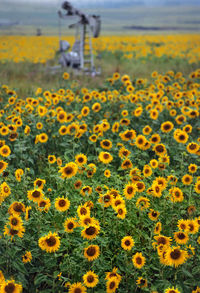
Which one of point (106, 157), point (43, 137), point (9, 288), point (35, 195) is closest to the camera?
point (9, 288)

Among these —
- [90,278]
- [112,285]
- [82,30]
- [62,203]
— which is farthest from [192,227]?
[82,30]

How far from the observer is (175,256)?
2.17m

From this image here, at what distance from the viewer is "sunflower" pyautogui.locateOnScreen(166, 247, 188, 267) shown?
2.16 m

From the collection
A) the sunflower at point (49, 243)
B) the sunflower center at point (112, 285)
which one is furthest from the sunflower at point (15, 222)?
the sunflower center at point (112, 285)

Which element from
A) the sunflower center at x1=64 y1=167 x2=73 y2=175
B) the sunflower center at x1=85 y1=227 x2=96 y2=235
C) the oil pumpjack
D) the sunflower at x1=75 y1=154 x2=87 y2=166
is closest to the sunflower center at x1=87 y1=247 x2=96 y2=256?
the sunflower center at x1=85 y1=227 x2=96 y2=235

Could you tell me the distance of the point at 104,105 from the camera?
230 inches

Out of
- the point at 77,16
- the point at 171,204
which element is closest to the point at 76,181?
the point at 171,204

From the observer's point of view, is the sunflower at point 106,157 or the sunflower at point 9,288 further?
the sunflower at point 106,157

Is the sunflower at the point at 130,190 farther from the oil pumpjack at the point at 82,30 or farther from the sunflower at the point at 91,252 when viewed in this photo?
the oil pumpjack at the point at 82,30

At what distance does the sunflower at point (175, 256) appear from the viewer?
2162 millimetres

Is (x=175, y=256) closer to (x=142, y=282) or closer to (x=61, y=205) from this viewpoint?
(x=142, y=282)

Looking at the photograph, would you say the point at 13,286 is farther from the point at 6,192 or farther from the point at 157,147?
the point at 157,147

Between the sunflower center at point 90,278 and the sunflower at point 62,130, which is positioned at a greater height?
the sunflower at point 62,130

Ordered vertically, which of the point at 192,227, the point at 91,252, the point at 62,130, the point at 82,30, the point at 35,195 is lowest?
the point at 91,252
